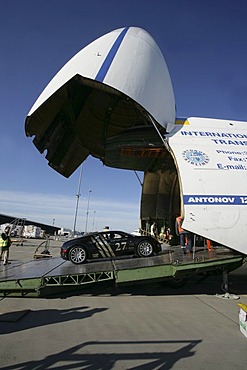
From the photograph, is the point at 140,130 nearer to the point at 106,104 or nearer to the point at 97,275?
the point at 106,104

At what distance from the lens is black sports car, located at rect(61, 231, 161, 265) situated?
9.03 meters

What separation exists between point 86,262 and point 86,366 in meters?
5.52

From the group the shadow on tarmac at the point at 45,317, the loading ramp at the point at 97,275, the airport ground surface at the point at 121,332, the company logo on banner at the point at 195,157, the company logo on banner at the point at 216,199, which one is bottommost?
the shadow on tarmac at the point at 45,317

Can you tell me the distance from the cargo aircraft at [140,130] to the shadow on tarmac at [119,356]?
12.6 feet

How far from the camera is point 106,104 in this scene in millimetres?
11430

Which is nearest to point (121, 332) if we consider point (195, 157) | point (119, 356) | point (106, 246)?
point (119, 356)

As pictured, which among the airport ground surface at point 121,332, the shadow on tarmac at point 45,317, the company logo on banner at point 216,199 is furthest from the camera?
the company logo on banner at point 216,199

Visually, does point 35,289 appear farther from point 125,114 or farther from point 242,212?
point 125,114

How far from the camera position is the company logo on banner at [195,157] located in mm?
8523

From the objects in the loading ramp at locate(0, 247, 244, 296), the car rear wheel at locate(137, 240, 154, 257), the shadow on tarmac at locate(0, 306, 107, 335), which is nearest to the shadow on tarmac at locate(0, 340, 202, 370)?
the shadow on tarmac at locate(0, 306, 107, 335)

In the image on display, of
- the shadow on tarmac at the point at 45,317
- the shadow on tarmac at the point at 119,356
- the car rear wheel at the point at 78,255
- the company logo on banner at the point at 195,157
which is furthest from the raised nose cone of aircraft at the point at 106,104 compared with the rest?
the shadow on tarmac at the point at 119,356

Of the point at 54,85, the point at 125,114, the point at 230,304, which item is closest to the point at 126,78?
the point at 54,85

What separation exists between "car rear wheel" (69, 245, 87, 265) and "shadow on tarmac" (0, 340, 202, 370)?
183 inches

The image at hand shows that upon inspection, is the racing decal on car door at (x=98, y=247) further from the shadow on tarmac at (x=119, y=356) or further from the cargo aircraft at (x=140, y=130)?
the shadow on tarmac at (x=119, y=356)
